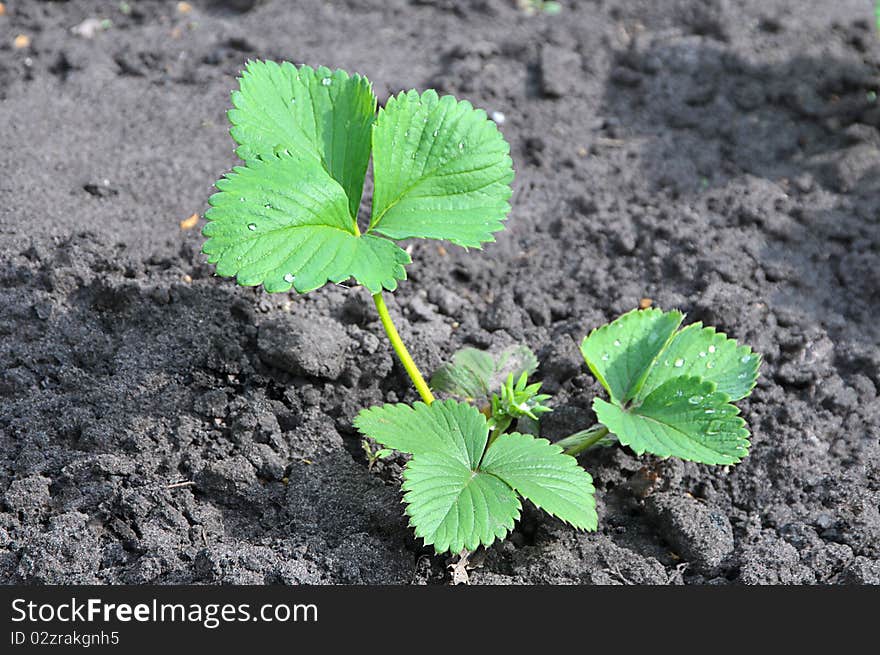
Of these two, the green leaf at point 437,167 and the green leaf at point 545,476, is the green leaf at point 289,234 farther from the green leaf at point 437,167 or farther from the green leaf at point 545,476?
the green leaf at point 545,476

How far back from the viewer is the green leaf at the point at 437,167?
207 cm

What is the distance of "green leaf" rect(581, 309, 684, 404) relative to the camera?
2.15 meters

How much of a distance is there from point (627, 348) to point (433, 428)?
0.47 metres

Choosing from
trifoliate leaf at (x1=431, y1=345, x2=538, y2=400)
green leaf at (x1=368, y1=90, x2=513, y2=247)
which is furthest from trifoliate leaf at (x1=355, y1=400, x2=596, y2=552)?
green leaf at (x1=368, y1=90, x2=513, y2=247)

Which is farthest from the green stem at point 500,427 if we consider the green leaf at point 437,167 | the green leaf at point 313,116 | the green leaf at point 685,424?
the green leaf at point 313,116

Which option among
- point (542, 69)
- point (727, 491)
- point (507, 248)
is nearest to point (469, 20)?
point (542, 69)

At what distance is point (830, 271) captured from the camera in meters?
2.74

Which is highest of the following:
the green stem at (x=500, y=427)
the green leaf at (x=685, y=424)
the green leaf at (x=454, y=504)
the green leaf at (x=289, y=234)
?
the green leaf at (x=289, y=234)

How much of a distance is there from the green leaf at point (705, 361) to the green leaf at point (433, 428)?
386mm

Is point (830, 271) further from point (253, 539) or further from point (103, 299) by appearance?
point (103, 299)

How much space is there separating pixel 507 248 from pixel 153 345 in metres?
0.98

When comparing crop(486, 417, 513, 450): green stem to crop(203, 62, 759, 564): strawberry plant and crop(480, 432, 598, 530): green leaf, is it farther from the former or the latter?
crop(480, 432, 598, 530): green leaf

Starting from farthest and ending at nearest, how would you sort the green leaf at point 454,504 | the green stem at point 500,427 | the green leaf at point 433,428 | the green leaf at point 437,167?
the green stem at point 500,427
the green leaf at point 437,167
the green leaf at point 433,428
the green leaf at point 454,504

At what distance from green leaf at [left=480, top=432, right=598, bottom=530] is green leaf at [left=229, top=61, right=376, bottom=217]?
1.84 feet
